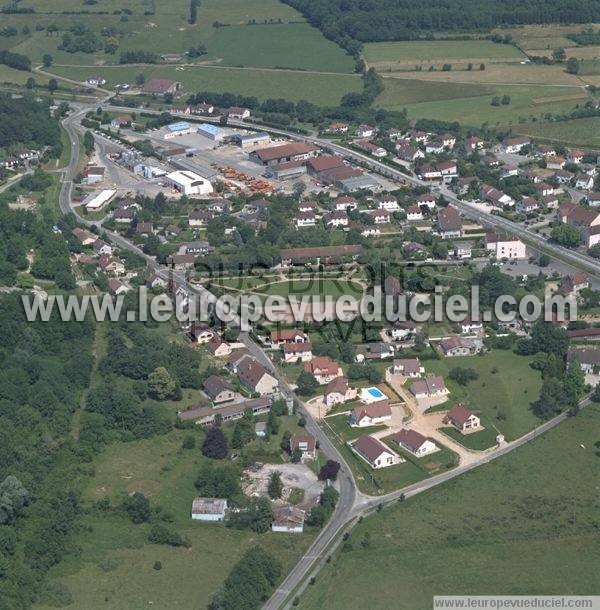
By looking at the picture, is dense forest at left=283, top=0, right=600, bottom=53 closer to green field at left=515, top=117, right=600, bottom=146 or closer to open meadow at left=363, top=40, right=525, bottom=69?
open meadow at left=363, top=40, right=525, bottom=69

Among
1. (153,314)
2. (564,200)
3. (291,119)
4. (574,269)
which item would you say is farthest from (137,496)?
(291,119)

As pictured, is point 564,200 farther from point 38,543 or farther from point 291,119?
point 38,543

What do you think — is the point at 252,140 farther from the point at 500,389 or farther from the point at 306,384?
the point at 500,389

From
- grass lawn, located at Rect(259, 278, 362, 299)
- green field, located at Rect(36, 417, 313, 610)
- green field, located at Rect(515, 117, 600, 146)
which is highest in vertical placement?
green field, located at Rect(515, 117, 600, 146)

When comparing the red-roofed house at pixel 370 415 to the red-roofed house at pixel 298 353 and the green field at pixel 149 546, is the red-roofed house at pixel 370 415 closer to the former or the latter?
the green field at pixel 149 546

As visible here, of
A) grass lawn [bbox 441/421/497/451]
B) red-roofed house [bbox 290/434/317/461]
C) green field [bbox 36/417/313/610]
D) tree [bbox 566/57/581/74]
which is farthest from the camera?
tree [bbox 566/57/581/74]

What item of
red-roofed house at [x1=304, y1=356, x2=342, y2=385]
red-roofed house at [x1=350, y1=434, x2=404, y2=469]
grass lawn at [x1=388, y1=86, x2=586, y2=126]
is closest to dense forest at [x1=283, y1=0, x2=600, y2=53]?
grass lawn at [x1=388, y1=86, x2=586, y2=126]
